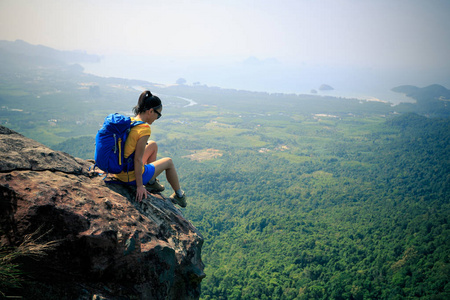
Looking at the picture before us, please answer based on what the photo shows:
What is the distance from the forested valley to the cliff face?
877 inches

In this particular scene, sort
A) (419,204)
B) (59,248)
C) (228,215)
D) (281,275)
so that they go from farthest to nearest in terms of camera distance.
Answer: (419,204)
(228,215)
(281,275)
(59,248)

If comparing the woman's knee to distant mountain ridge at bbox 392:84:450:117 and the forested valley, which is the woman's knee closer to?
→ the forested valley

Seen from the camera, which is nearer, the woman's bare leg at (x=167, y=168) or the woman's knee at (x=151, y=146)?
the woman's bare leg at (x=167, y=168)

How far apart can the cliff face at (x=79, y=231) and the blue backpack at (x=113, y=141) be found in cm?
51

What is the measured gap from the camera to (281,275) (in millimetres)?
26750

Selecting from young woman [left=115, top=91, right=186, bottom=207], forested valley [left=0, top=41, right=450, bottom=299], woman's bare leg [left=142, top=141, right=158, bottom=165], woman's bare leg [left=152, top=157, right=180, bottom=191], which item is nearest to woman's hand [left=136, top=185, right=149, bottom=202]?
young woman [left=115, top=91, right=186, bottom=207]

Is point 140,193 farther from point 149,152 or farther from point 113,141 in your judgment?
point 113,141

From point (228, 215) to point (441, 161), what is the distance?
56.8m

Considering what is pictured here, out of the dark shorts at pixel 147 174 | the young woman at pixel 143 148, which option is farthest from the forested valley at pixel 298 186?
the dark shorts at pixel 147 174

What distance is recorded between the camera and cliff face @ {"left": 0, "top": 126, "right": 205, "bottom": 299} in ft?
10.2

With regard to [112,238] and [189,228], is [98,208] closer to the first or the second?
[112,238]

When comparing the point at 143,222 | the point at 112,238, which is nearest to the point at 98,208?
the point at 112,238

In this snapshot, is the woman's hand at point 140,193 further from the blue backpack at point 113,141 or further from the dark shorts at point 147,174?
the blue backpack at point 113,141

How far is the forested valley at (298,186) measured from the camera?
26688 mm
